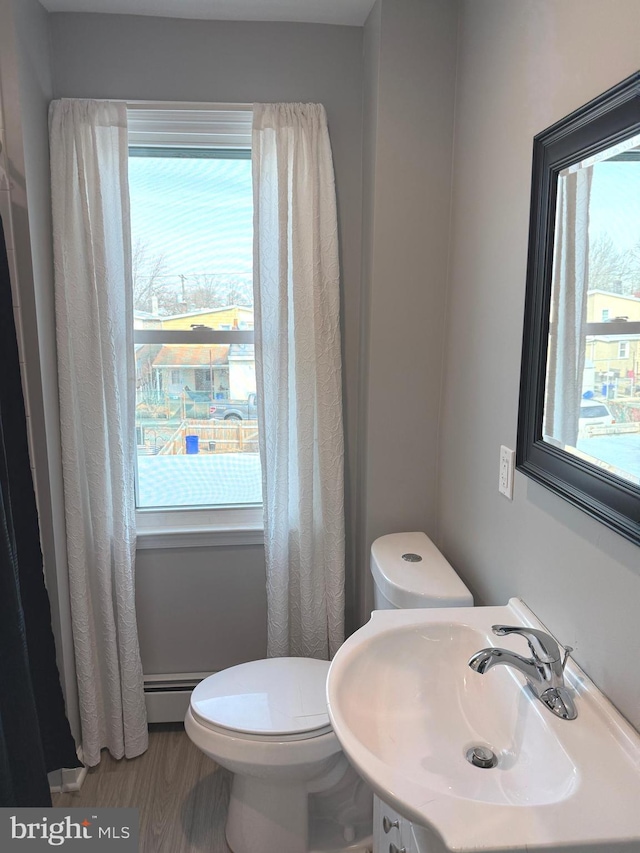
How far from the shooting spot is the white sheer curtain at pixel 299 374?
2.00 metres

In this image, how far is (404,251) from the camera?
6.25ft

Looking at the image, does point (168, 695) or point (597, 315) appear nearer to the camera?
point (597, 315)

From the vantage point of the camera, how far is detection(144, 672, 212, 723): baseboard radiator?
7.53 ft

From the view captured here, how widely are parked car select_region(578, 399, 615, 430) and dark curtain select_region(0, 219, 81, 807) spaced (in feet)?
4.26

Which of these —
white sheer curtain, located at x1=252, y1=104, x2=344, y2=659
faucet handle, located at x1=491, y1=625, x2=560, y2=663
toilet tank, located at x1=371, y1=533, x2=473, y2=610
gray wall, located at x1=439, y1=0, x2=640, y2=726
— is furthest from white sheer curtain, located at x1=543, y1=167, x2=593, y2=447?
white sheer curtain, located at x1=252, y1=104, x2=344, y2=659

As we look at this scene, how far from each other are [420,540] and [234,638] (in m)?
0.83

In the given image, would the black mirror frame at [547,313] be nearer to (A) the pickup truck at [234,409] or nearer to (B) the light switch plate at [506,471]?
(B) the light switch plate at [506,471]

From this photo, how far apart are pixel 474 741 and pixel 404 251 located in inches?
51.3

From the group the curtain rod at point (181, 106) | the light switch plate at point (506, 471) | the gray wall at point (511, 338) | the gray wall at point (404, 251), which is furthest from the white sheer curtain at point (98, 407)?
the light switch plate at point (506, 471)

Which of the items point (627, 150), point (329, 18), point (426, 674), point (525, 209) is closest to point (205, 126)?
point (329, 18)

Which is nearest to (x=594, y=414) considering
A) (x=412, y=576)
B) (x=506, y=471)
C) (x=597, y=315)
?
(x=597, y=315)

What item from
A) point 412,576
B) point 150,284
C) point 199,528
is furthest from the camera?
point 199,528

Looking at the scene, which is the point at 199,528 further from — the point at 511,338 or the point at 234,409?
the point at 511,338

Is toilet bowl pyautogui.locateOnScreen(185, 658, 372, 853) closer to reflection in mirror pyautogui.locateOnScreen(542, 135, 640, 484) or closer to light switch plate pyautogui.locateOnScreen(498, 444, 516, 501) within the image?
light switch plate pyautogui.locateOnScreen(498, 444, 516, 501)
